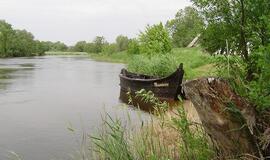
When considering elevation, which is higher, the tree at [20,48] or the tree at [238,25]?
the tree at [238,25]

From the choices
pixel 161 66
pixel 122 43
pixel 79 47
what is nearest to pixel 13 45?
pixel 122 43

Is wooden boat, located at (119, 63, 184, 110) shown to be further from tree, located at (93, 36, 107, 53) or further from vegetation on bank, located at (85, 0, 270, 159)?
tree, located at (93, 36, 107, 53)

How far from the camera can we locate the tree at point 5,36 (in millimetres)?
89162

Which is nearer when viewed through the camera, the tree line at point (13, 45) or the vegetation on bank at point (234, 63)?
the vegetation on bank at point (234, 63)

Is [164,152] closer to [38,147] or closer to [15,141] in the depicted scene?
[38,147]

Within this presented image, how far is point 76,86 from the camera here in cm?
2597

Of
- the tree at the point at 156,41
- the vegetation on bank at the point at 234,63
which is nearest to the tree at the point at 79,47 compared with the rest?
the tree at the point at 156,41

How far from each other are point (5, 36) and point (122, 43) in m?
25.6

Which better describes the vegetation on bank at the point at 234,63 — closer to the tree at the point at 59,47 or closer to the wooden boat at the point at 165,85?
the wooden boat at the point at 165,85

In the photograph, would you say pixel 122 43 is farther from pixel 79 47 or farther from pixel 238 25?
pixel 238 25

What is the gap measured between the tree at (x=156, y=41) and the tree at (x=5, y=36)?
64.2 meters

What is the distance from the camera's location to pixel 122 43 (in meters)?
90.2

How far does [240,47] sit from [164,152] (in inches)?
A: 68.2

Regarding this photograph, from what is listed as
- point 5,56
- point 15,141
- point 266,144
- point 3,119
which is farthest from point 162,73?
point 5,56
